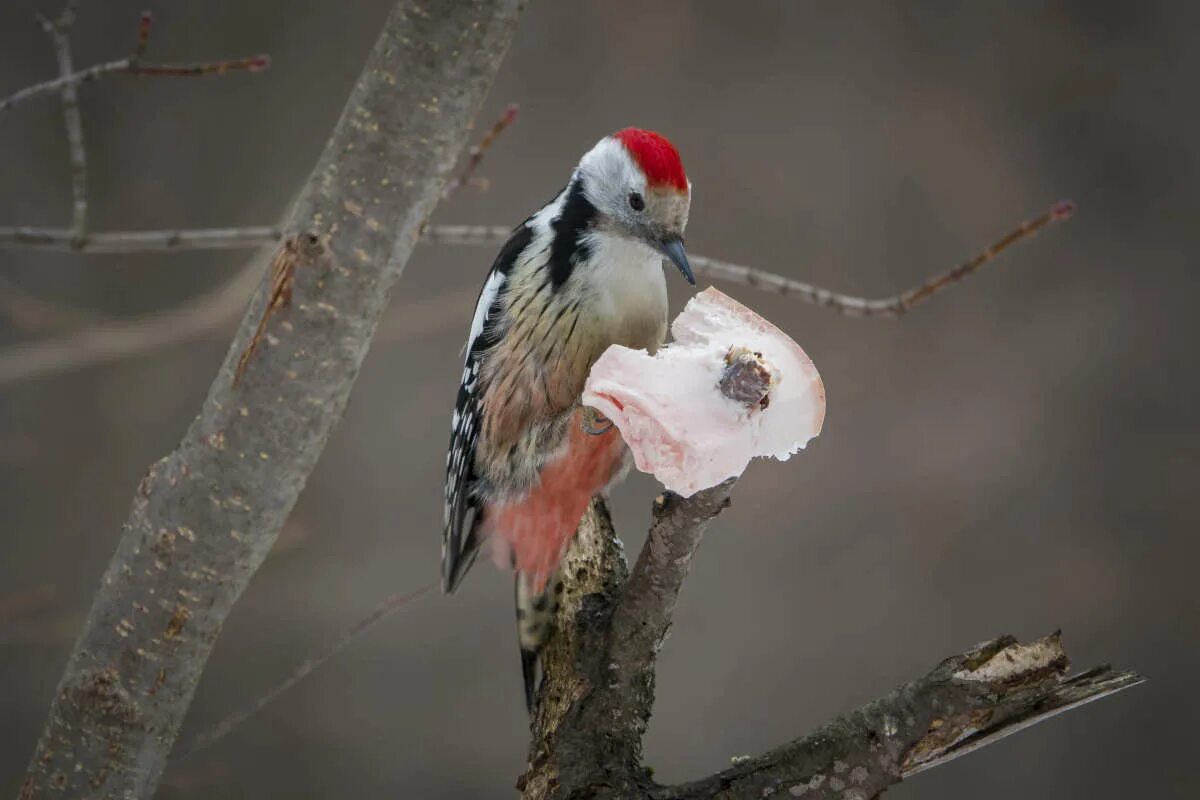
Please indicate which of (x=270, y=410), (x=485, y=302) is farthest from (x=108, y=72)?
(x=485, y=302)

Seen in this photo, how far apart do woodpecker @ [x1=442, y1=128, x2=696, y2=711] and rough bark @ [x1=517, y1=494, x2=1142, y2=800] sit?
17cm

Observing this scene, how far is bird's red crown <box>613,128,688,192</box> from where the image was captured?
4.28ft

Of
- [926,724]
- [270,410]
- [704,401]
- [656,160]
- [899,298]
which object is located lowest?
[926,724]

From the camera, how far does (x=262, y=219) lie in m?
2.31

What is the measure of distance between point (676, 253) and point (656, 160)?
0.10 metres

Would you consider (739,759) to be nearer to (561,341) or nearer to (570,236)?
(561,341)

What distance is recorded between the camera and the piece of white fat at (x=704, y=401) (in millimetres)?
886

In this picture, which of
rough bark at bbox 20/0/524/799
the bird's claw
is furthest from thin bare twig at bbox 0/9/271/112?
the bird's claw

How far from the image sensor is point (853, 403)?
2.41 m

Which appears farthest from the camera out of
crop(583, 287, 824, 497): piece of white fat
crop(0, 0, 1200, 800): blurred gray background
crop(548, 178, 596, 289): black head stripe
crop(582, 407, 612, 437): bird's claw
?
crop(0, 0, 1200, 800): blurred gray background

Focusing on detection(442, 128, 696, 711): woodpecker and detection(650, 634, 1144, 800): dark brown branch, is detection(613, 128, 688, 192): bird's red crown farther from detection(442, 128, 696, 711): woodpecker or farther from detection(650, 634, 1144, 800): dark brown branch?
detection(650, 634, 1144, 800): dark brown branch

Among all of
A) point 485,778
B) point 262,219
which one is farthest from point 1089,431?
point 262,219

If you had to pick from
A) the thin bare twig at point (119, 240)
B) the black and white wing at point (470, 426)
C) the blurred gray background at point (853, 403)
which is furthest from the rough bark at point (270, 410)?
the blurred gray background at point (853, 403)

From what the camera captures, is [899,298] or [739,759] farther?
[899,298]
